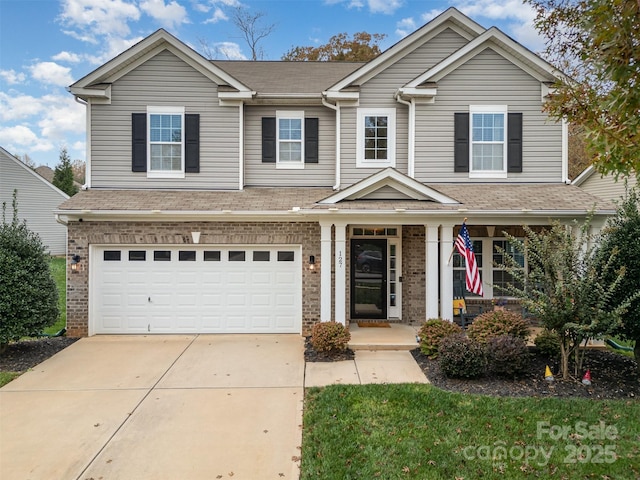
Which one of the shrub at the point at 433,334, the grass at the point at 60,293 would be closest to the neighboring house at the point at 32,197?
the grass at the point at 60,293

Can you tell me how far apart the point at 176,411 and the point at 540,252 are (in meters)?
6.33

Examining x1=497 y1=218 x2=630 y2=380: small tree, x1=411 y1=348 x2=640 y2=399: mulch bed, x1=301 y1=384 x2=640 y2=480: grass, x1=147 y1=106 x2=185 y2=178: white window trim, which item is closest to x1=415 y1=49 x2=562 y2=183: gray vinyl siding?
x1=497 y1=218 x2=630 y2=380: small tree

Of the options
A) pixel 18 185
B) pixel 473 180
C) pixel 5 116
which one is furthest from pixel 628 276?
pixel 5 116

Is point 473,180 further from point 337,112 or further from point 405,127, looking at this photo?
point 337,112

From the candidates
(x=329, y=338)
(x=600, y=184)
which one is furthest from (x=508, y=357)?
(x=600, y=184)

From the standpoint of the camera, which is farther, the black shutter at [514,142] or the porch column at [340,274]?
the black shutter at [514,142]

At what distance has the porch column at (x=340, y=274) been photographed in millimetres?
8594

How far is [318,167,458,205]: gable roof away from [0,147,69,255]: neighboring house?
768 inches

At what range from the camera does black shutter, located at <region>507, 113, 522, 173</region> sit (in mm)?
10031

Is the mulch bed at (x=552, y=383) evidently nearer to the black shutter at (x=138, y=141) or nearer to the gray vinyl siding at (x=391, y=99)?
the gray vinyl siding at (x=391, y=99)

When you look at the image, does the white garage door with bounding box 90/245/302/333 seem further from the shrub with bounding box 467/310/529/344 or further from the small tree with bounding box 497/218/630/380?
the small tree with bounding box 497/218/630/380

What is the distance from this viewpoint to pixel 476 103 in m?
10.1

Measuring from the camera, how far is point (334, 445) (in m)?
4.51

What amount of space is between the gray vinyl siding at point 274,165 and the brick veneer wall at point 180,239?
1.81m
